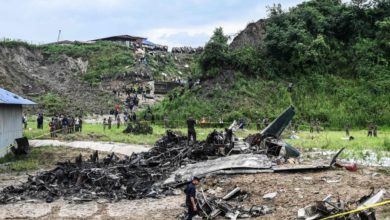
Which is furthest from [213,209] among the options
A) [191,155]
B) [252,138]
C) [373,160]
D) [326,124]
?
[326,124]

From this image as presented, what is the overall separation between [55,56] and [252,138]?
50016 millimetres

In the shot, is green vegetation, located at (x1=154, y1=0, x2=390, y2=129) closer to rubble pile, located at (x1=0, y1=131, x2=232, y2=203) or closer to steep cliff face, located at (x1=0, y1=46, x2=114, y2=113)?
steep cliff face, located at (x1=0, y1=46, x2=114, y2=113)

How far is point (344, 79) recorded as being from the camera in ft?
136

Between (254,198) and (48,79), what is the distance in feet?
164

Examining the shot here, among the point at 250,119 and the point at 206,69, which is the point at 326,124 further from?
the point at 206,69

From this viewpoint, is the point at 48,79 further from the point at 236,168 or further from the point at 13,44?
the point at 236,168

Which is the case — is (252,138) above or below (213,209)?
above

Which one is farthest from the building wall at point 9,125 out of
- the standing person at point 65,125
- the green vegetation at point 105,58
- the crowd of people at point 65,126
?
the green vegetation at point 105,58

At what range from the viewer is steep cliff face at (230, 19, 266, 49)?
160ft

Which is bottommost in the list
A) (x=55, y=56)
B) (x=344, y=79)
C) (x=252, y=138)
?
(x=252, y=138)

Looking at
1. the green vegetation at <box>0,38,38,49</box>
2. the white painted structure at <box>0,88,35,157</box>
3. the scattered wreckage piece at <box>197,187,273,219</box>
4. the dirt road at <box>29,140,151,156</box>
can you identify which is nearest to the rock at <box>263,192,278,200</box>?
the scattered wreckage piece at <box>197,187,273,219</box>

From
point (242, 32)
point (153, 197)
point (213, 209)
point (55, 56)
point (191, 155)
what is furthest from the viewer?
point (55, 56)

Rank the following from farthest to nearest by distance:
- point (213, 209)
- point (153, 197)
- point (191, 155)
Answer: point (191, 155) → point (153, 197) → point (213, 209)

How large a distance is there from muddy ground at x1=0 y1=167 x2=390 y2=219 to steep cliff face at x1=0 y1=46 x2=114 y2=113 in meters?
33.8
